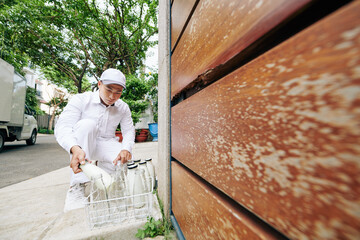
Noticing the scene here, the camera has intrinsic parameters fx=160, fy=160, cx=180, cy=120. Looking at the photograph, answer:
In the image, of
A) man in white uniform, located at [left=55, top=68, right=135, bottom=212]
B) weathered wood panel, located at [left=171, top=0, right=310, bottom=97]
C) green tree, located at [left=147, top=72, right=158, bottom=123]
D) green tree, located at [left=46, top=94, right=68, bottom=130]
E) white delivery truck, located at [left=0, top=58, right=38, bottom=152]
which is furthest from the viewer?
green tree, located at [left=46, top=94, right=68, bottom=130]

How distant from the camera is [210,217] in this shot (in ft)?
1.71

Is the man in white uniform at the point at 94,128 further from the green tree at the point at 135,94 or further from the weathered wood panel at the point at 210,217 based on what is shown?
the green tree at the point at 135,94

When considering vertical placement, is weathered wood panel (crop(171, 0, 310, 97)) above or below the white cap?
below

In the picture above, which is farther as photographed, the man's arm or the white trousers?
the white trousers

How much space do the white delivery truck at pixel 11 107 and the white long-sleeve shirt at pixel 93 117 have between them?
5573mm

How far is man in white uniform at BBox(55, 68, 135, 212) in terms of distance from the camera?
1629 millimetres

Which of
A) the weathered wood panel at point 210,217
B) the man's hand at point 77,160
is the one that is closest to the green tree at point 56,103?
the man's hand at point 77,160

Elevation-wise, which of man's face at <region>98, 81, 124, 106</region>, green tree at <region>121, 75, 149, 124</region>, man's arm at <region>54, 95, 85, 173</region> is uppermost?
green tree at <region>121, 75, 149, 124</region>

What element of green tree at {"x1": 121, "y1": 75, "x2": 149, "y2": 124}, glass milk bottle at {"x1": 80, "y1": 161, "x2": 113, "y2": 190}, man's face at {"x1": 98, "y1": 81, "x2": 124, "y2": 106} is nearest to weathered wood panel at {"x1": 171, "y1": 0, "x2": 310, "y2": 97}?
glass milk bottle at {"x1": 80, "y1": 161, "x2": 113, "y2": 190}

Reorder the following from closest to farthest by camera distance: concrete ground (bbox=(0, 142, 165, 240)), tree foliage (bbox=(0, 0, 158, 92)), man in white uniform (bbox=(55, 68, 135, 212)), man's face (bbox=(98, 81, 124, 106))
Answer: concrete ground (bbox=(0, 142, 165, 240))
man in white uniform (bbox=(55, 68, 135, 212))
man's face (bbox=(98, 81, 124, 106))
tree foliage (bbox=(0, 0, 158, 92))

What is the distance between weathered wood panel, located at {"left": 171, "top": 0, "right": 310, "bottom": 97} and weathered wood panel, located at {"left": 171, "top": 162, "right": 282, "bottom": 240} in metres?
0.38

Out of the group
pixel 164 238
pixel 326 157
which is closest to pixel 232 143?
pixel 326 157

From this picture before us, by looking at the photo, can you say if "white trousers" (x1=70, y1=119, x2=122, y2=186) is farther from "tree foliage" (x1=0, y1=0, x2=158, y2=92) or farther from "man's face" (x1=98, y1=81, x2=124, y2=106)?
"tree foliage" (x1=0, y1=0, x2=158, y2=92)

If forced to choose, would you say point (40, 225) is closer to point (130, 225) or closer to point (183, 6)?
point (130, 225)
